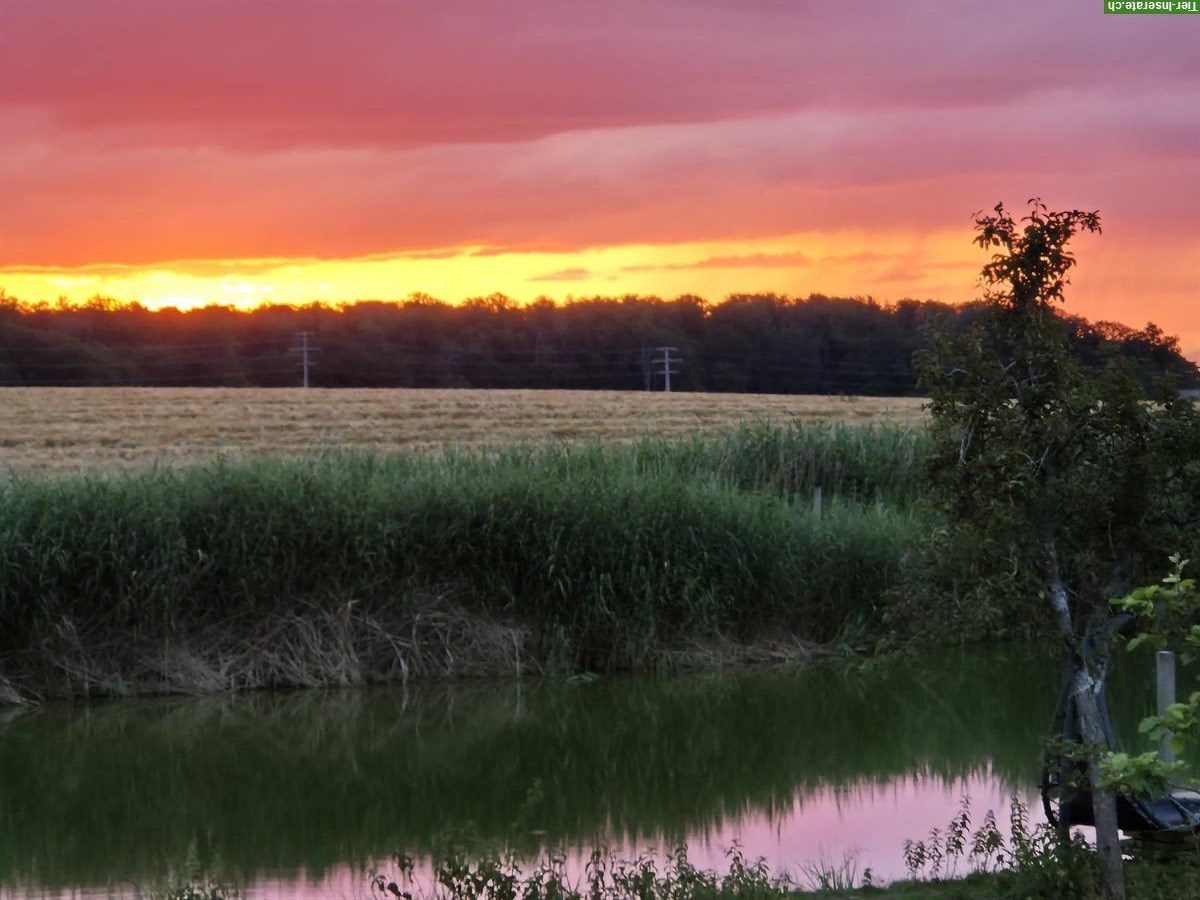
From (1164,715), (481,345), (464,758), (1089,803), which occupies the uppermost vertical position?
(481,345)

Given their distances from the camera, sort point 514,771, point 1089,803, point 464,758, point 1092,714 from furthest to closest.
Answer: point 464,758 → point 514,771 → point 1089,803 → point 1092,714

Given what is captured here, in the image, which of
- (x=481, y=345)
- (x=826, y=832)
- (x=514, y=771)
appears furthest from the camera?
(x=481, y=345)

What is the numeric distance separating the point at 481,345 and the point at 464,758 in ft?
172

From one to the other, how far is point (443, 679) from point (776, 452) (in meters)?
7.96

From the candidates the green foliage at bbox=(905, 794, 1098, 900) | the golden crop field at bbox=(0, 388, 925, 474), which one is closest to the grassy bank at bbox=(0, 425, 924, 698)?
the green foliage at bbox=(905, 794, 1098, 900)

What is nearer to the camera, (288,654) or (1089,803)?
(1089,803)

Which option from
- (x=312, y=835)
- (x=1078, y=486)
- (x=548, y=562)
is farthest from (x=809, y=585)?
(x=1078, y=486)

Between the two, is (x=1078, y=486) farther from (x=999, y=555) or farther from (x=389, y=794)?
(x=389, y=794)

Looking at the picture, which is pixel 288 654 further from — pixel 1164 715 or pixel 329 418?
pixel 329 418

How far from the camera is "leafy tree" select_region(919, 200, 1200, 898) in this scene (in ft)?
→ 20.6

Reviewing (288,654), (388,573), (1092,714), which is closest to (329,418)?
(388,573)

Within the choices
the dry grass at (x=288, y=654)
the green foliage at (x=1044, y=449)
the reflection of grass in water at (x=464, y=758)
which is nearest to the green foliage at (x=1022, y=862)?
the green foliage at (x=1044, y=449)

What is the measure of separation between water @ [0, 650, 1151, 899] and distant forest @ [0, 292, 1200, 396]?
41.6m

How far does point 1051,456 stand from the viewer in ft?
21.1
